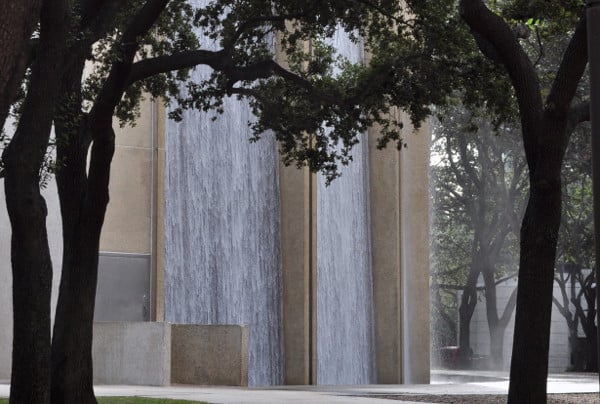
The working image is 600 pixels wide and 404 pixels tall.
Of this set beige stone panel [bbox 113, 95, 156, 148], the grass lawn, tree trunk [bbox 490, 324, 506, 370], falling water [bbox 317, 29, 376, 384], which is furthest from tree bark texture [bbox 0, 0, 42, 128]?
tree trunk [bbox 490, 324, 506, 370]

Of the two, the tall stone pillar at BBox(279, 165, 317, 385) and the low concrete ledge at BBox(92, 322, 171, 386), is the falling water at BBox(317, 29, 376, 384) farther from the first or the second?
the low concrete ledge at BBox(92, 322, 171, 386)

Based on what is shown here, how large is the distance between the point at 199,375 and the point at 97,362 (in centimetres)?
213

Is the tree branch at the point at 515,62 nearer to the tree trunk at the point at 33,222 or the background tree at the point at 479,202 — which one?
the tree trunk at the point at 33,222

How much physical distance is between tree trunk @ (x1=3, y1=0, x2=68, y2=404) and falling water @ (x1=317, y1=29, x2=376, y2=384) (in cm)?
1760

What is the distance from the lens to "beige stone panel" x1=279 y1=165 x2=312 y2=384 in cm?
2780

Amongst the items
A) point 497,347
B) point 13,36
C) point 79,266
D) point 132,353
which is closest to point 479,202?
point 497,347

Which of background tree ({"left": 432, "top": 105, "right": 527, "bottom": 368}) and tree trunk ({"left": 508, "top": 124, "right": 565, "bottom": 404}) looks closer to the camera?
tree trunk ({"left": 508, "top": 124, "right": 565, "bottom": 404})

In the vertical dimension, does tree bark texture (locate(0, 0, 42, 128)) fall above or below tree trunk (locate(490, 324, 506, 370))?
above

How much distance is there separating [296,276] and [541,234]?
15.0m

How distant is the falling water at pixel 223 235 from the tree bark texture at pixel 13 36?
2066 centimetres

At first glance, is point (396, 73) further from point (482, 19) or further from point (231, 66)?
point (482, 19)

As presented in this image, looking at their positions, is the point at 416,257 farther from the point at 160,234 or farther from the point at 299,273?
the point at 160,234

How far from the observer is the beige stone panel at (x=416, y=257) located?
2998 centimetres

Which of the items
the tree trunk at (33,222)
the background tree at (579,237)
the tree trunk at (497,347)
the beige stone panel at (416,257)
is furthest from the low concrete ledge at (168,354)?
the tree trunk at (497,347)
